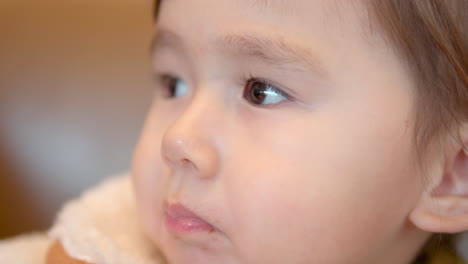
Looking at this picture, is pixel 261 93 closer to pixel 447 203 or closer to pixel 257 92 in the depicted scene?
pixel 257 92

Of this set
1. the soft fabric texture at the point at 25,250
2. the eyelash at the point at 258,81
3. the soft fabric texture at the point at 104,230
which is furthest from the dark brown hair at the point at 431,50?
the soft fabric texture at the point at 25,250

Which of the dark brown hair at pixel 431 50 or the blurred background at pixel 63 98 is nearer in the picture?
the dark brown hair at pixel 431 50

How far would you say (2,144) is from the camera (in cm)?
109

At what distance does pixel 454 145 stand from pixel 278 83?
21 cm

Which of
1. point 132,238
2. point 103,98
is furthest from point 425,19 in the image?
point 103,98

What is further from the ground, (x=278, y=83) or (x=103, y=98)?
(x=278, y=83)

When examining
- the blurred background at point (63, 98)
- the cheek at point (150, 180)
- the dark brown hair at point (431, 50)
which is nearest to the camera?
the dark brown hair at point (431, 50)

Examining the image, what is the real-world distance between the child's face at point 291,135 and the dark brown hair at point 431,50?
0.02 m

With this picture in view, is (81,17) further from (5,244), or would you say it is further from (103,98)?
(5,244)

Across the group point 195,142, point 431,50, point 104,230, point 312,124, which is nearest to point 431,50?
point 431,50

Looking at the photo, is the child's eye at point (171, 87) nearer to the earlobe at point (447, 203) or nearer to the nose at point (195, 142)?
the nose at point (195, 142)

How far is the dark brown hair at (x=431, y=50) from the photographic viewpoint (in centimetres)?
52

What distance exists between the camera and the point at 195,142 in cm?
54

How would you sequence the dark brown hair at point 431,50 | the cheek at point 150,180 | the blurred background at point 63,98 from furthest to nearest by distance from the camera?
the blurred background at point 63,98, the cheek at point 150,180, the dark brown hair at point 431,50
